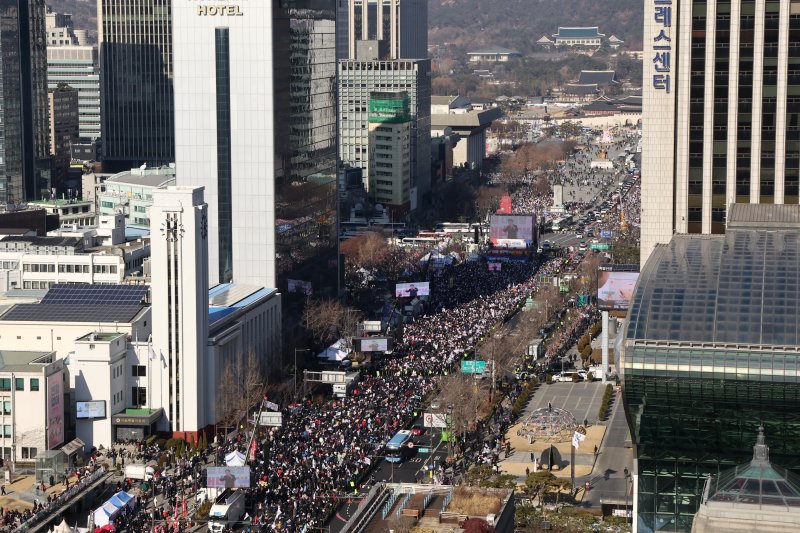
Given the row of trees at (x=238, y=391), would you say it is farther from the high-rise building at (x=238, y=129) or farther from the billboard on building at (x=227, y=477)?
the high-rise building at (x=238, y=129)

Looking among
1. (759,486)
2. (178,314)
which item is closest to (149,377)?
(178,314)

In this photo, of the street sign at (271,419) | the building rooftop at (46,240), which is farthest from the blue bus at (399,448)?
the building rooftop at (46,240)

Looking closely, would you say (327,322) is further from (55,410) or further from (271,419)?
(55,410)

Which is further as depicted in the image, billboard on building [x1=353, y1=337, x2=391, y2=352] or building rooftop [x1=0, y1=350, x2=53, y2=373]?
billboard on building [x1=353, y1=337, x2=391, y2=352]

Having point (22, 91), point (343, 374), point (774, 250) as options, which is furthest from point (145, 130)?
point (774, 250)

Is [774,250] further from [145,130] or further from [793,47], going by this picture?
[145,130]

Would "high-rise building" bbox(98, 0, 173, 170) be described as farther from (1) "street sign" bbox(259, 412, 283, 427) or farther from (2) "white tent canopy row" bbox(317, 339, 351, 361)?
(1) "street sign" bbox(259, 412, 283, 427)

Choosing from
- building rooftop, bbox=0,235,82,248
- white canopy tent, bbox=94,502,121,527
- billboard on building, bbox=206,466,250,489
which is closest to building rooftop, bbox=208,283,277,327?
building rooftop, bbox=0,235,82,248
